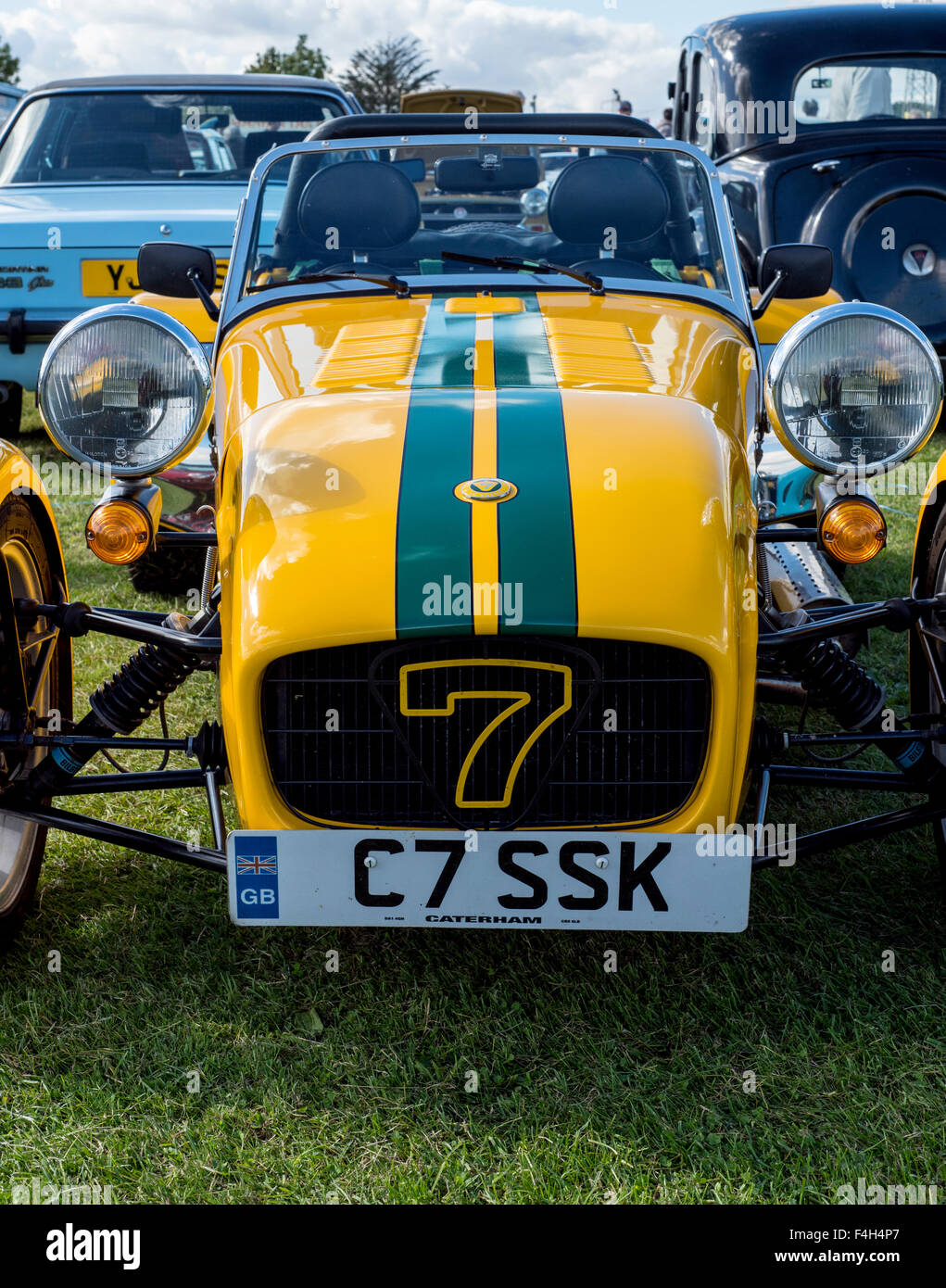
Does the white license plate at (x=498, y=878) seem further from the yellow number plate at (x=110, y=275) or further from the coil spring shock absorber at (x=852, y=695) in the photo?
the yellow number plate at (x=110, y=275)

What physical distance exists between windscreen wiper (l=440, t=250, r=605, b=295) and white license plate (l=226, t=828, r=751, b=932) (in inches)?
63.3

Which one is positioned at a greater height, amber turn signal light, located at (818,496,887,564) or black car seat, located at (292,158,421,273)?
black car seat, located at (292,158,421,273)

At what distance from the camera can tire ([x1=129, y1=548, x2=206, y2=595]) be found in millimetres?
4984

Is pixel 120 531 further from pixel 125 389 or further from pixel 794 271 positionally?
pixel 794 271

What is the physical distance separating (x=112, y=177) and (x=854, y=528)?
18.6ft

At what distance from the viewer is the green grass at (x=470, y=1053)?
2.08 meters

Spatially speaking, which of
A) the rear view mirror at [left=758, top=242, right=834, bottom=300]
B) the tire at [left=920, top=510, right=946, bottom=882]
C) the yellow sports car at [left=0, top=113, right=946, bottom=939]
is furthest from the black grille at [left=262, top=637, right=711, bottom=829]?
the rear view mirror at [left=758, top=242, right=834, bottom=300]

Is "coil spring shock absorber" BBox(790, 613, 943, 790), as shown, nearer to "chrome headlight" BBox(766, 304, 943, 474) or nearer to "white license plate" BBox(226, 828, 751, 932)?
"chrome headlight" BBox(766, 304, 943, 474)

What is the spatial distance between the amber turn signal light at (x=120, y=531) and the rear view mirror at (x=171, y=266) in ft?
3.03

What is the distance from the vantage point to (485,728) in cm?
222
